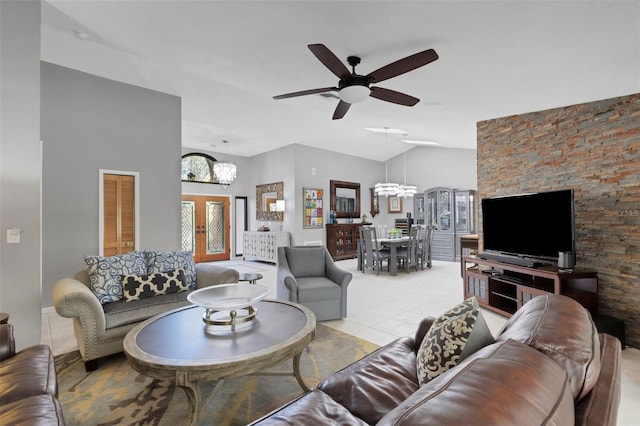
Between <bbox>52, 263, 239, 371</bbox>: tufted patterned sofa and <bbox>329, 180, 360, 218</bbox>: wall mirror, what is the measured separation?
6.18m

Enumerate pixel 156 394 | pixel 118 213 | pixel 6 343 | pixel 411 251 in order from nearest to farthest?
pixel 6 343
pixel 156 394
pixel 118 213
pixel 411 251

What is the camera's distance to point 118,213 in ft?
15.3

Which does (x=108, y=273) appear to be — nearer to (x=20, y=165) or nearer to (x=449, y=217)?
(x=20, y=165)

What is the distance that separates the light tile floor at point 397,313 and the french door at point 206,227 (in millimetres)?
2664

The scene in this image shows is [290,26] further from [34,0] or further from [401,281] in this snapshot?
[401,281]

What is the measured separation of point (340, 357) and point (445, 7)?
2839mm

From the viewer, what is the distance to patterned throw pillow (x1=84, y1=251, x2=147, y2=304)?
9.30 ft

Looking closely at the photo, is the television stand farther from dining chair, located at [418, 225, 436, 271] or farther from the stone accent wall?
dining chair, located at [418, 225, 436, 271]

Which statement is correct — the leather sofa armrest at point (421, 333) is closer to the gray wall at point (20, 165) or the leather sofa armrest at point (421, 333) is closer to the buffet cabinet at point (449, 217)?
the gray wall at point (20, 165)

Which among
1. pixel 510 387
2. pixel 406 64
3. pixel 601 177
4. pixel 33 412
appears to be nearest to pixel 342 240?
pixel 601 177

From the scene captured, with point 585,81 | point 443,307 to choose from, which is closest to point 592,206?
point 585,81

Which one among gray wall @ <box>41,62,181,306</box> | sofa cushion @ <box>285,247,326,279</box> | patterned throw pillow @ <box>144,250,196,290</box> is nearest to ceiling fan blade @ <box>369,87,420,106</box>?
sofa cushion @ <box>285,247,326,279</box>

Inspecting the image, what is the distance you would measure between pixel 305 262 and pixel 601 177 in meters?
3.38

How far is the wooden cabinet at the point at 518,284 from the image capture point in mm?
3078
